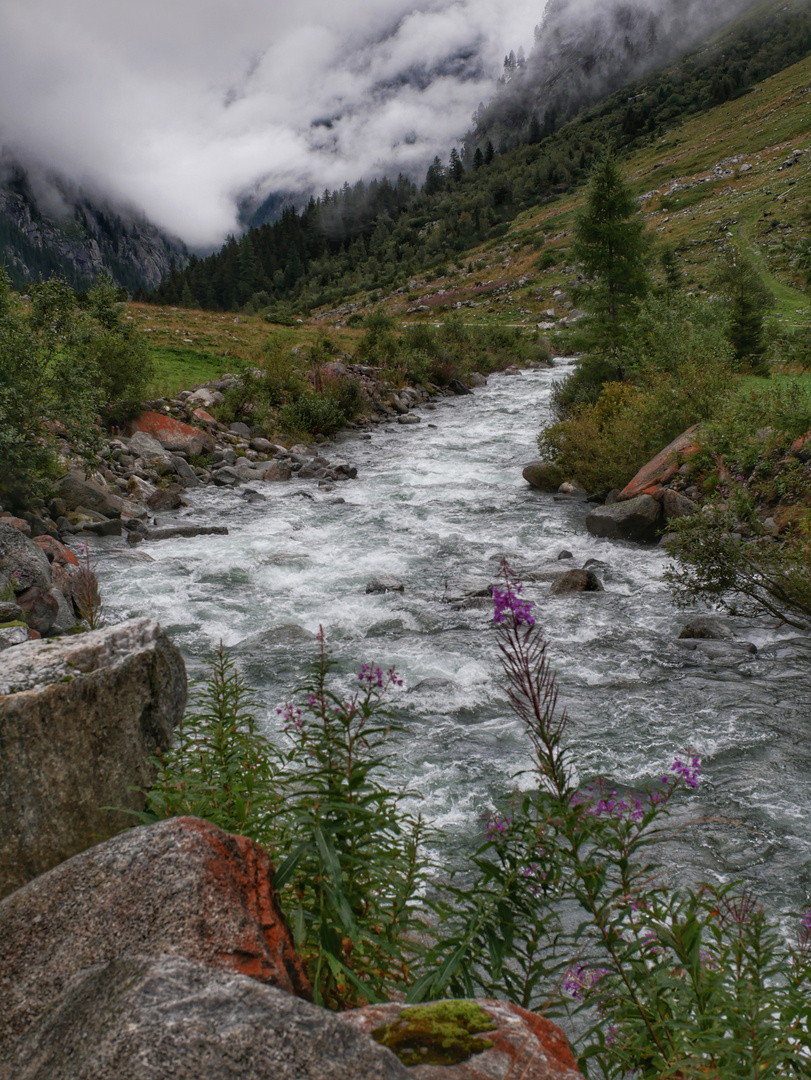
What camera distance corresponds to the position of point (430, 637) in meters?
10.3

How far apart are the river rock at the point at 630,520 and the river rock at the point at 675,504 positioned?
0.17m

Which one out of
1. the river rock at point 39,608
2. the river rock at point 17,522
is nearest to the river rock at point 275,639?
the river rock at point 39,608

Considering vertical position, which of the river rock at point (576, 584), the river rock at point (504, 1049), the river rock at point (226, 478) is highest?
the river rock at point (226, 478)

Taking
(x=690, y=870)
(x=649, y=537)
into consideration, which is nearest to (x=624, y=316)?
(x=649, y=537)

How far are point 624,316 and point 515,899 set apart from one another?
2764 cm

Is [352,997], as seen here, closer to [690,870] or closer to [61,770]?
[61,770]

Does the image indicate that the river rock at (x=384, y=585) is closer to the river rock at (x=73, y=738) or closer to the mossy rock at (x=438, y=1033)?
the river rock at (x=73, y=738)

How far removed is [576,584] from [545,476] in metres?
7.98

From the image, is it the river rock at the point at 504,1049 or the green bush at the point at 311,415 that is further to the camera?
the green bush at the point at 311,415

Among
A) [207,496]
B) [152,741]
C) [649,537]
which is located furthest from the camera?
[207,496]

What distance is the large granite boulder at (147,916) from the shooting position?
212 cm

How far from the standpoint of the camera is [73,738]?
3.58 metres

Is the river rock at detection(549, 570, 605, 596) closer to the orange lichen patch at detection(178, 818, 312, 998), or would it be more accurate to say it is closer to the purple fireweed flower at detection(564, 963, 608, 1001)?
the purple fireweed flower at detection(564, 963, 608, 1001)

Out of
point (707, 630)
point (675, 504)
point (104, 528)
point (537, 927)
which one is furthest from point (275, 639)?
point (675, 504)
